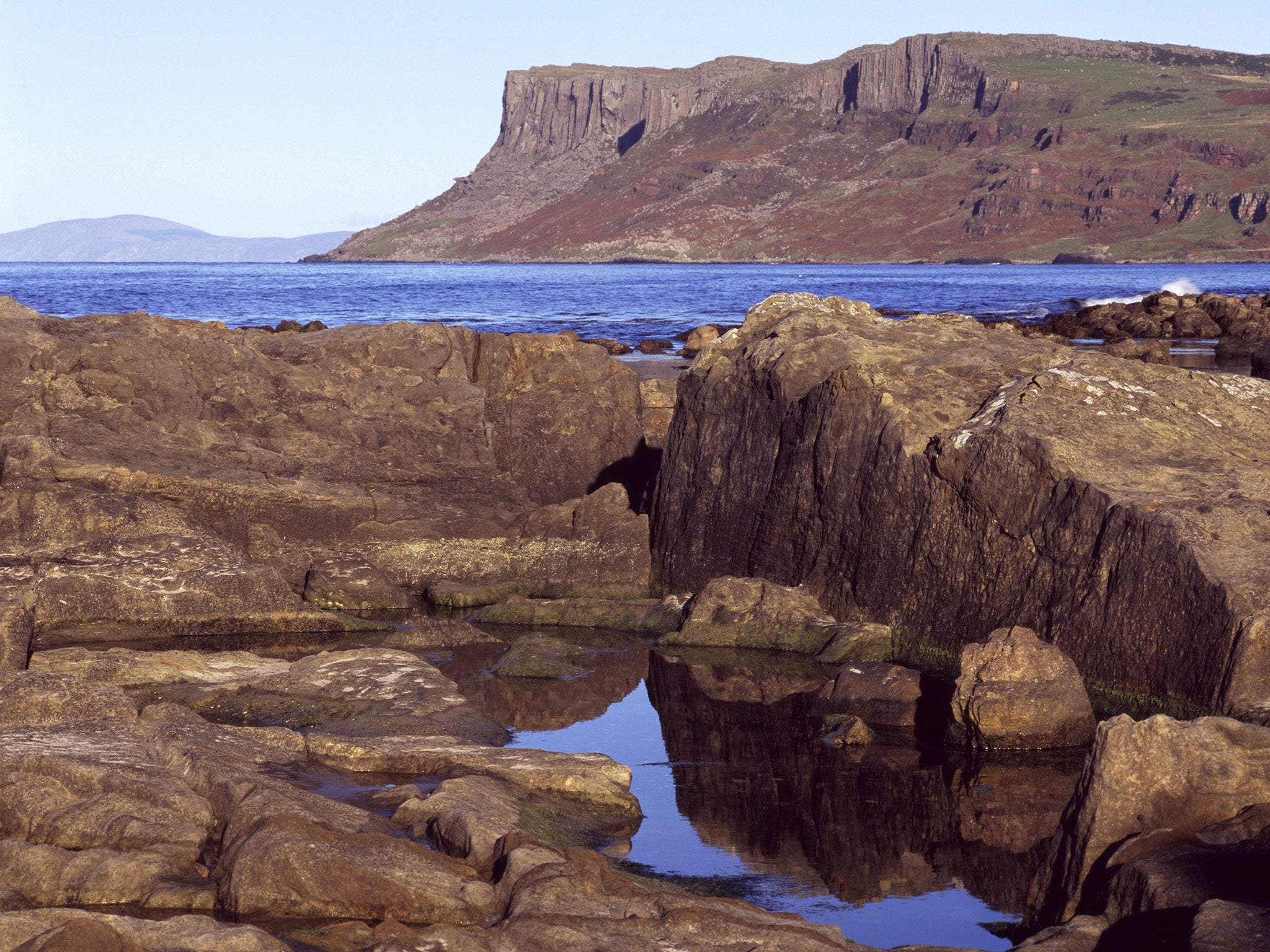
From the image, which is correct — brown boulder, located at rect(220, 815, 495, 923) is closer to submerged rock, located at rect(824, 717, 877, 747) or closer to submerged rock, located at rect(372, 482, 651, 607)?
submerged rock, located at rect(824, 717, 877, 747)

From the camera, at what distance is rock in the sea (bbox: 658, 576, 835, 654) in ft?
42.4

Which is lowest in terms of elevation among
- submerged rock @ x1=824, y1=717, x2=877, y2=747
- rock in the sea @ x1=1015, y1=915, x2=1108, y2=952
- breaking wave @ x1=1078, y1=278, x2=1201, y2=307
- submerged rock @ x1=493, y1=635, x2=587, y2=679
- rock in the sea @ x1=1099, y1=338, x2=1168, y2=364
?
submerged rock @ x1=493, y1=635, x2=587, y2=679

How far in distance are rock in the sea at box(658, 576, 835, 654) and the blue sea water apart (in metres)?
41.5

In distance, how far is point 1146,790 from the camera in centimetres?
687

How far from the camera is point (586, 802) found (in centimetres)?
876

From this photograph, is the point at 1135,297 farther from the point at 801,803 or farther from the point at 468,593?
the point at 801,803

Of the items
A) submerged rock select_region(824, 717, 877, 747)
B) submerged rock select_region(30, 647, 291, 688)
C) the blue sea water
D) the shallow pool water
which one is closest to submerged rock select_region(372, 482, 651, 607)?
the shallow pool water

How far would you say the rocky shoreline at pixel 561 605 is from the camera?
6500mm

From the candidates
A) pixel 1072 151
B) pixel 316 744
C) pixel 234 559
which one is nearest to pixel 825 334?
pixel 234 559

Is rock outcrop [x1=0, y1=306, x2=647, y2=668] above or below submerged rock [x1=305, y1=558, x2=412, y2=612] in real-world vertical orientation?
above

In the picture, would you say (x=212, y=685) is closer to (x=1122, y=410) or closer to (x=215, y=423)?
(x=215, y=423)

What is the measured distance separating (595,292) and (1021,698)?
333 ft

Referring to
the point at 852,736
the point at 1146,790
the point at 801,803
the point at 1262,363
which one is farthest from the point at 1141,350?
the point at 1146,790

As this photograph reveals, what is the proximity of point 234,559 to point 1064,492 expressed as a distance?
26.9ft
